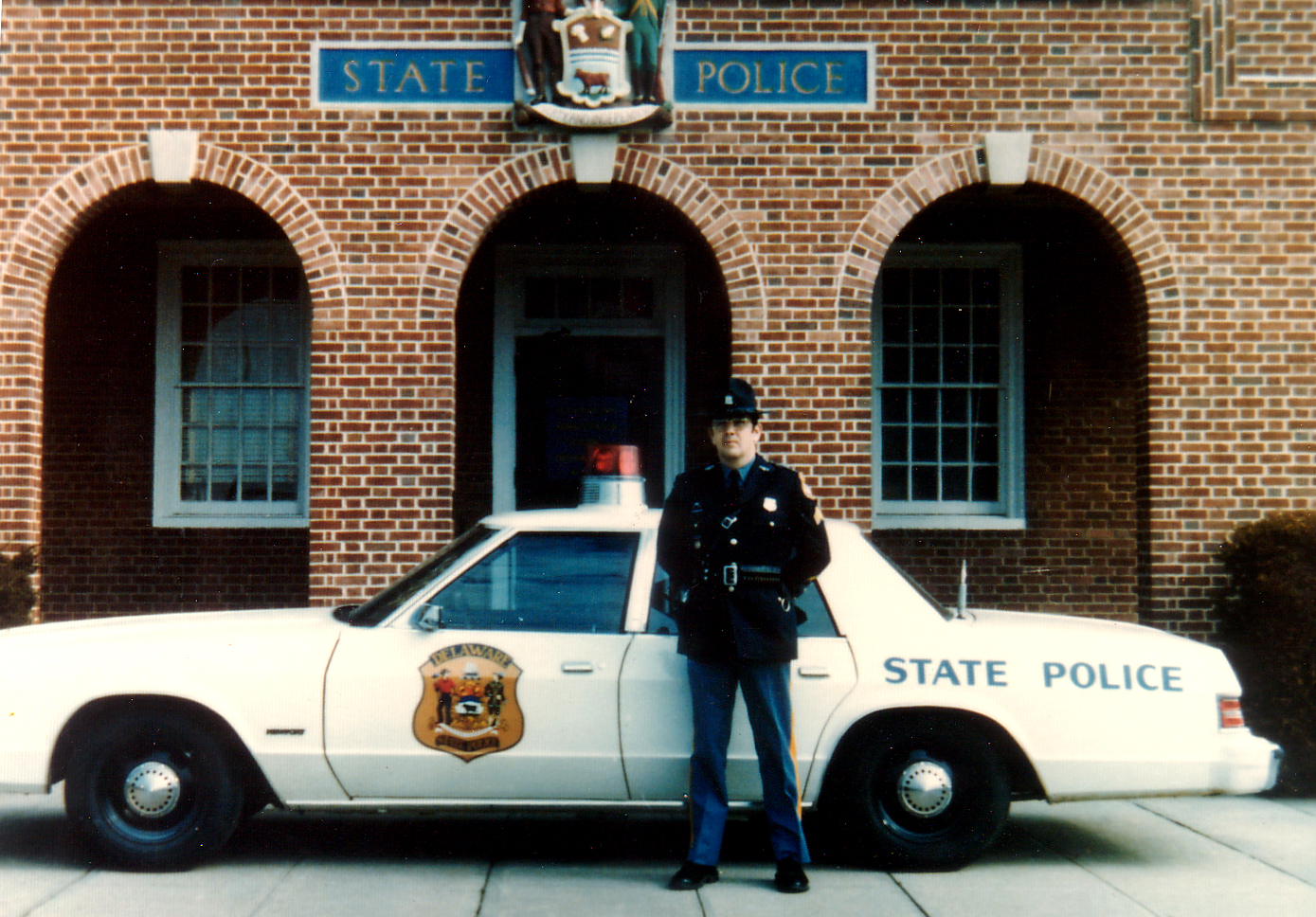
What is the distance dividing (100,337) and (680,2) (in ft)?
16.3

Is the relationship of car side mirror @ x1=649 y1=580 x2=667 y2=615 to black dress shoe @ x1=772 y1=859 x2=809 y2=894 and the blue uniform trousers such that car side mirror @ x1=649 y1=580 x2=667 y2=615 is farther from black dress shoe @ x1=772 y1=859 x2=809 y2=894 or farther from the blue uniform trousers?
black dress shoe @ x1=772 y1=859 x2=809 y2=894

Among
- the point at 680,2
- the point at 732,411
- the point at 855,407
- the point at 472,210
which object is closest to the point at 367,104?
the point at 472,210

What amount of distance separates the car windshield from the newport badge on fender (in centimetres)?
33

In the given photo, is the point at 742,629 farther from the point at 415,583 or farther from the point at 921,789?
the point at 415,583

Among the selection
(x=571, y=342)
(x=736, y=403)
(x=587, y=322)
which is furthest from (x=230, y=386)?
(x=736, y=403)

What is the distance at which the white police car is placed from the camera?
16.2ft

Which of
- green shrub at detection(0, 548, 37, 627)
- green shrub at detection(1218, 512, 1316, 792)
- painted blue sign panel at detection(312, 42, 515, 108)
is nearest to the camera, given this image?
green shrub at detection(1218, 512, 1316, 792)

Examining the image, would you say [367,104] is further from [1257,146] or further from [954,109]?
[1257,146]

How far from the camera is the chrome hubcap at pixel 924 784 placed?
5.07 m

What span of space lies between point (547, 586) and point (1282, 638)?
4.45 m

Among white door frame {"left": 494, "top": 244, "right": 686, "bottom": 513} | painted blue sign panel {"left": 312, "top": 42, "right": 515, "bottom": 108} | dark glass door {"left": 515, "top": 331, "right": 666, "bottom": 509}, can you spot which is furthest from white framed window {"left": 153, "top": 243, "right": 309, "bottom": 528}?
painted blue sign panel {"left": 312, "top": 42, "right": 515, "bottom": 108}

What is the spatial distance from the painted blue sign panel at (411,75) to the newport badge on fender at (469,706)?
4432mm

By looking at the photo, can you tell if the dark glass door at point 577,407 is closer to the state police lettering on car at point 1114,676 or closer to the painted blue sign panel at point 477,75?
the painted blue sign panel at point 477,75

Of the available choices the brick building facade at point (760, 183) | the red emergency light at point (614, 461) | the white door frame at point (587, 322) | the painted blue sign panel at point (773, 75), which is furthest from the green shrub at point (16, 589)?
the painted blue sign panel at point (773, 75)
